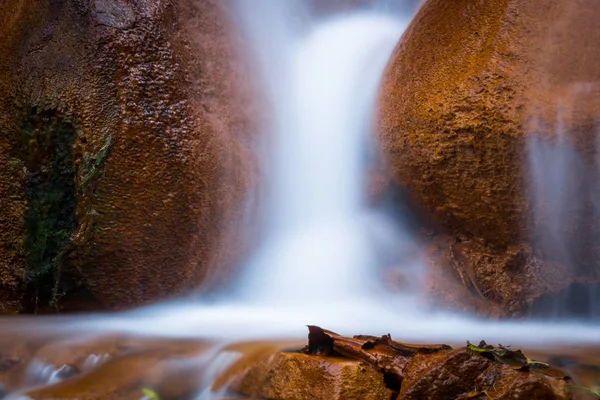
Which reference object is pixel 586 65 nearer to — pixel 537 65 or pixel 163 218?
pixel 537 65

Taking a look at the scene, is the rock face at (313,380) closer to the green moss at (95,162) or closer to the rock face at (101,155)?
the rock face at (101,155)

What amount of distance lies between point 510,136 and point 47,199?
3499 millimetres

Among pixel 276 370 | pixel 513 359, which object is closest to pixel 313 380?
pixel 276 370

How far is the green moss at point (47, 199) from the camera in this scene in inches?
147

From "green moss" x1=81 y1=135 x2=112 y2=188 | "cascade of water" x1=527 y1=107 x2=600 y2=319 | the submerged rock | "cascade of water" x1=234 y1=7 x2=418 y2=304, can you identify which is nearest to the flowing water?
"cascade of water" x1=234 y1=7 x2=418 y2=304

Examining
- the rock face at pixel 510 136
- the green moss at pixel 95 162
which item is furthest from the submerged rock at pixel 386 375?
the green moss at pixel 95 162

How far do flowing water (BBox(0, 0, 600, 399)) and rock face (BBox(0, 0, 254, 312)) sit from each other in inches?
13.0

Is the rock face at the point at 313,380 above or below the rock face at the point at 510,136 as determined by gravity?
below

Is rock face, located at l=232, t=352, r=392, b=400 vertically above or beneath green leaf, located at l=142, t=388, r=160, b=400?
above

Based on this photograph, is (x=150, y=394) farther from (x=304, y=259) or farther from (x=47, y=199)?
(x=304, y=259)

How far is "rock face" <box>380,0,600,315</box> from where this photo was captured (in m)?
3.70

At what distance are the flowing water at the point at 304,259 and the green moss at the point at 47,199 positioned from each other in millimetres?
324

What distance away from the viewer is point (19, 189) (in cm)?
381

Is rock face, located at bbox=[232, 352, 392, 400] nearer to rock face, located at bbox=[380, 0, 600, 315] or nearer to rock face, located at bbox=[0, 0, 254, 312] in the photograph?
rock face, located at bbox=[0, 0, 254, 312]
